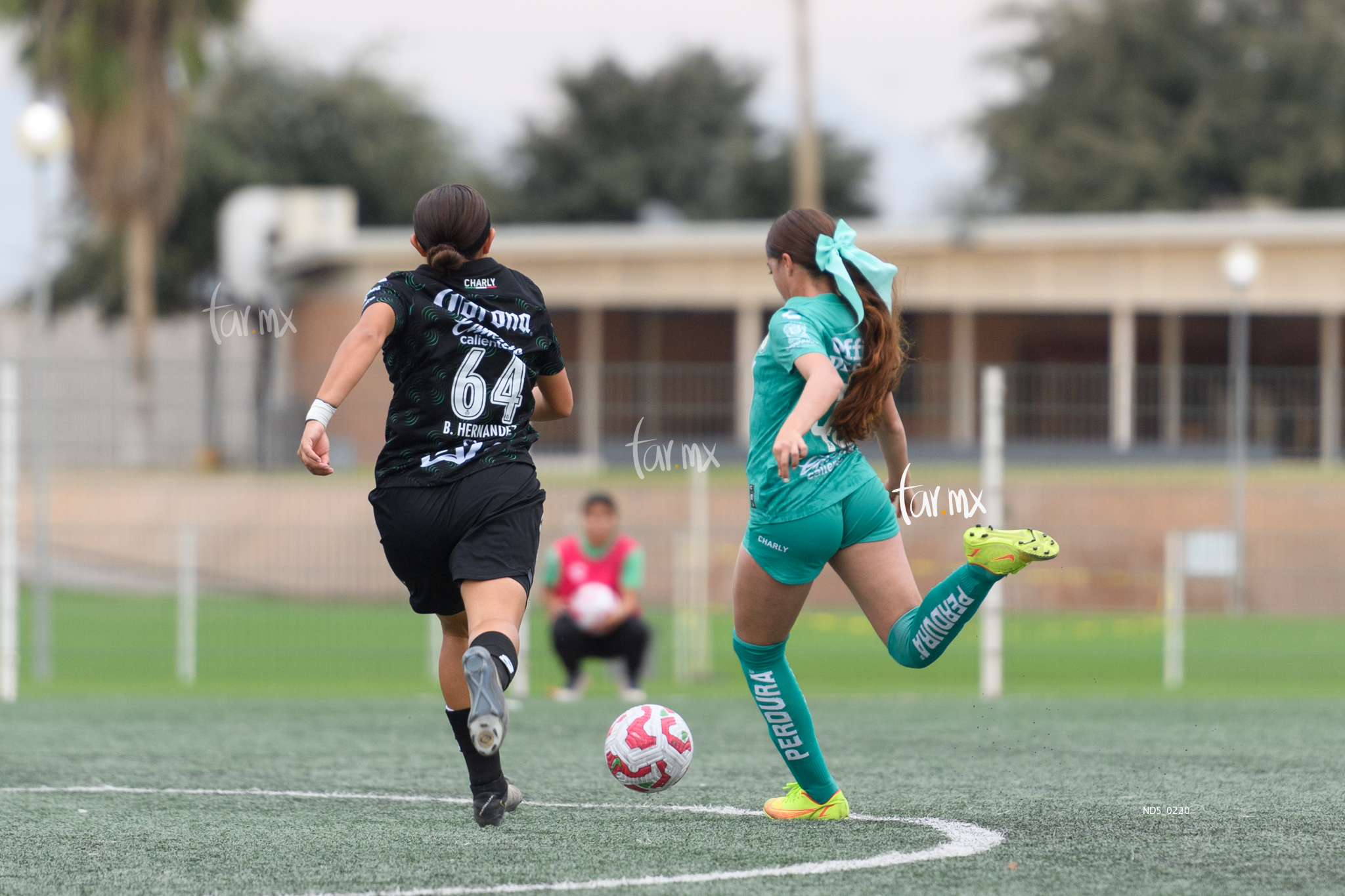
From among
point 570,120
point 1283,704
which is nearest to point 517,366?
point 1283,704

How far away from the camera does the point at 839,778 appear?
6.22m

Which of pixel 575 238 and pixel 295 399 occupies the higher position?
pixel 575 238

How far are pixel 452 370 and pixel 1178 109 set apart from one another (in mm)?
43152

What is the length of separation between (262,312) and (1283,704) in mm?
6193

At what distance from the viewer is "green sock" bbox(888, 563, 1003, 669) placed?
4.61m

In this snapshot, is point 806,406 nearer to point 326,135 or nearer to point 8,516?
point 8,516

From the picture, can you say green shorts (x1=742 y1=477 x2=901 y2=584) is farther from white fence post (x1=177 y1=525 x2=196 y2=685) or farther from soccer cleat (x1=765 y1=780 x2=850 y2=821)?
white fence post (x1=177 y1=525 x2=196 y2=685)

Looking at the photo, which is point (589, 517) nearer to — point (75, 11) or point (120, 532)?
point (120, 532)

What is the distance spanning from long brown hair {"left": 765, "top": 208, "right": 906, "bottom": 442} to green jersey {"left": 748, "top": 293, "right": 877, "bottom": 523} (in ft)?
0.11

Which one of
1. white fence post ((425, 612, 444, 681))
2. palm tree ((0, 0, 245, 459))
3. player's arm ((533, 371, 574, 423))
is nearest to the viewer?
player's arm ((533, 371, 574, 423))

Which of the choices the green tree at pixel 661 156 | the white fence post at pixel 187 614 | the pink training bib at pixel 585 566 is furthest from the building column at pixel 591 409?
the green tree at pixel 661 156

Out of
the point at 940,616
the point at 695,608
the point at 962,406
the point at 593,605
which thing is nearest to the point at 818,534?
the point at 940,616

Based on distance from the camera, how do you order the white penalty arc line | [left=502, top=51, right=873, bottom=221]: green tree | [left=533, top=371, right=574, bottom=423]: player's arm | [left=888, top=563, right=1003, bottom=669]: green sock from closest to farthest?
the white penalty arc line
[left=888, top=563, right=1003, bottom=669]: green sock
[left=533, top=371, right=574, bottom=423]: player's arm
[left=502, top=51, right=873, bottom=221]: green tree

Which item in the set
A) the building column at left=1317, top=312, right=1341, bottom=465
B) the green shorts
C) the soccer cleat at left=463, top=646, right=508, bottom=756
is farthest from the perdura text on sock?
the building column at left=1317, top=312, right=1341, bottom=465
